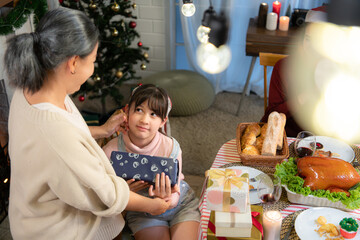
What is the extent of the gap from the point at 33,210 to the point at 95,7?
2.10m

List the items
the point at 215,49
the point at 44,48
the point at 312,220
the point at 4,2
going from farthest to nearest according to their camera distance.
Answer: the point at 215,49
the point at 4,2
the point at 312,220
the point at 44,48

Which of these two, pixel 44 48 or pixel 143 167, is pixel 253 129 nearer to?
pixel 143 167

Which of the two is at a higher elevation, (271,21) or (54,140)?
(54,140)

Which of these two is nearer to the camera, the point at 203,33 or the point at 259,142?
the point at 259,142

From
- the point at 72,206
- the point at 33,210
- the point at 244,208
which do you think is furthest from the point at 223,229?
the point at 33,210

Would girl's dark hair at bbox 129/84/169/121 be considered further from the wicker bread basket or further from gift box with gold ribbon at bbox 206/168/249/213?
gift box with gold ribbon at bbox 206/168/249/213

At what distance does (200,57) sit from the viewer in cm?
415

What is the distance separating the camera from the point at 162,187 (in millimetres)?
1537

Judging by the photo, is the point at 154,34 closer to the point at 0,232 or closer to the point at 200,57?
the point at 200,57

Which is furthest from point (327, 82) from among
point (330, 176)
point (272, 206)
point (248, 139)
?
point (272, 206)

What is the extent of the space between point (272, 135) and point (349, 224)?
548mm

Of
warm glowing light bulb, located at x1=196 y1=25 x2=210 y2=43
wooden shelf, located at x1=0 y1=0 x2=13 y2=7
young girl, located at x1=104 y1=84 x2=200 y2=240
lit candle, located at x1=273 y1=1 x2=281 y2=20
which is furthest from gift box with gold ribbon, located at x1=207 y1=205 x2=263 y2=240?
lit candle, located at x1=273 y1=1 x2=281 y2=20

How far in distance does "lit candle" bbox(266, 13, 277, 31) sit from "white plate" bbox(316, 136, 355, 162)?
5.94 ft

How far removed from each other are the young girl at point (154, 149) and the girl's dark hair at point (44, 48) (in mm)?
701
